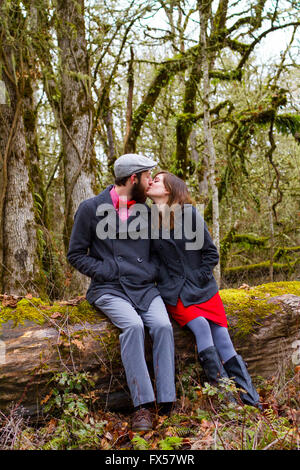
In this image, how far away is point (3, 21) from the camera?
18.3 feet

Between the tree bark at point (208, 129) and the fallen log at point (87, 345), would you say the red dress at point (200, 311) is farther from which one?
the tree bark at point (208, 129)

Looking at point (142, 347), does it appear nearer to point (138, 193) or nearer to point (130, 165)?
point (138, 193)

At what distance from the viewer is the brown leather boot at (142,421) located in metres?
3.18

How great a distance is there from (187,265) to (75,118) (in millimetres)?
Result: 3855

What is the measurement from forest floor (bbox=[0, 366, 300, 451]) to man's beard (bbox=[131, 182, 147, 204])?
1720 millimetres

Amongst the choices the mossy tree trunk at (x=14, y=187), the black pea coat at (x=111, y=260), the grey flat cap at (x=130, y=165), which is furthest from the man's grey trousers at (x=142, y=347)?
the mossy tree trunk at (x=14, y=187)

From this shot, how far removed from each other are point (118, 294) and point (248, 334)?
155 centimetres

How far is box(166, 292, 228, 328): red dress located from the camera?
3.82m

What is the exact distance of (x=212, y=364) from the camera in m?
3.67

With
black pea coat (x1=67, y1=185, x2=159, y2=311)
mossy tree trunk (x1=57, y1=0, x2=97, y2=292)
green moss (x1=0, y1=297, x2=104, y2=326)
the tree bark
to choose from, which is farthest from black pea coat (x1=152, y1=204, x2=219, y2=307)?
the tree bark

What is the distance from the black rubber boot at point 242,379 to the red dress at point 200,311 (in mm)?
365

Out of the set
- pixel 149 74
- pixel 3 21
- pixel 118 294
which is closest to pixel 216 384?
pixel 118 294

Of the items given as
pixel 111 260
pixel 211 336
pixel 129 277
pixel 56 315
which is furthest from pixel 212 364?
pixel 56 315

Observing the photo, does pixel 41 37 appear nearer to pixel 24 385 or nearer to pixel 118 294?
pixel 118 294
